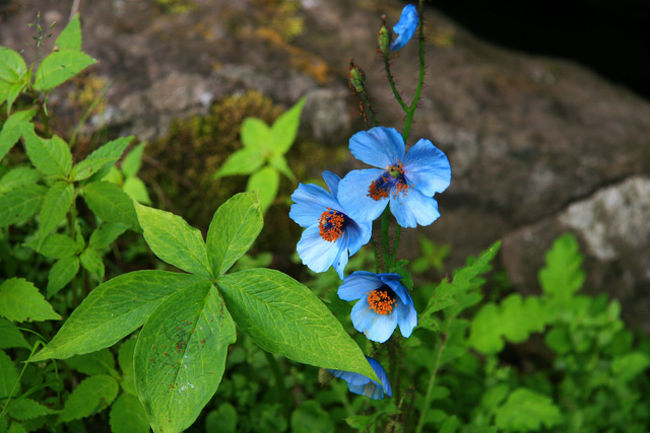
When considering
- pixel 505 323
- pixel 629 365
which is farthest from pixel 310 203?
pixel 629 365

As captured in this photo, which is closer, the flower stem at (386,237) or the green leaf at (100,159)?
the flower stem at (386,237)

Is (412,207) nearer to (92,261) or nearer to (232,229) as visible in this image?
(232,229)

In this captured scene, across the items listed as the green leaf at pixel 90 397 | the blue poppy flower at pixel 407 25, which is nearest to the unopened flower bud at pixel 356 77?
the blue poppy flower at pixel 407 25

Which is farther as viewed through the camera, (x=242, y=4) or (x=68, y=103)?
(x=242, y=4)

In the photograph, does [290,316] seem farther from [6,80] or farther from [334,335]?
[6,80]

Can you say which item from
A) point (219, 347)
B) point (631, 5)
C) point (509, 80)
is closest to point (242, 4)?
point (509, 80)

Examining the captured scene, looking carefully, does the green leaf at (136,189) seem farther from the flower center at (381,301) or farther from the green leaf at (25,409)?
the flower center at (381,301)
